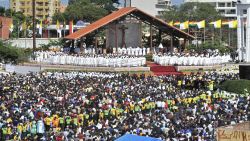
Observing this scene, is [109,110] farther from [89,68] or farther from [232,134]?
[89,68]

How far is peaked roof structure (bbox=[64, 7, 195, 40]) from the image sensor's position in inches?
2168

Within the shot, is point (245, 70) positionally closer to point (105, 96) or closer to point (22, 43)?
point (105, 96)

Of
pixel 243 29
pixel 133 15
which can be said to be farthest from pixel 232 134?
pixel 133 15

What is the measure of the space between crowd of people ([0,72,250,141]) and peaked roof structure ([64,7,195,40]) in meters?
16.8

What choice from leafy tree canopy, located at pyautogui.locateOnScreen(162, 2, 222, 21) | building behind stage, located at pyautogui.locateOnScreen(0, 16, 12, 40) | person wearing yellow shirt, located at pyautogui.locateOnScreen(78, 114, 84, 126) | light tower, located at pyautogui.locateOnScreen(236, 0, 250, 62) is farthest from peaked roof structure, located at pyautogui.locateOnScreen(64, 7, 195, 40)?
leafy tree canopy, located at pyautogui.locateOnScreen(162, 2, 222, 21)

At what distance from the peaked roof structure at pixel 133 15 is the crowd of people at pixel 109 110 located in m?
16.8

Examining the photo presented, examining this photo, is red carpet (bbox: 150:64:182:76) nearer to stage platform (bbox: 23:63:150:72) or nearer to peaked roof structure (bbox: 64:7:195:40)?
stage platform (bbox: 23:63:150:72)

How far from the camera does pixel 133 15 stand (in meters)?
58.5

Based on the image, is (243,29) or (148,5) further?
(148,5)

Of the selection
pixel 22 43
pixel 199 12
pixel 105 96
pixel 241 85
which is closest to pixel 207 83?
pixel 241 85

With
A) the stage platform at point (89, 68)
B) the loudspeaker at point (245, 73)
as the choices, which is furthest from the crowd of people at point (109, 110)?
the stage platform at point (89, 68)

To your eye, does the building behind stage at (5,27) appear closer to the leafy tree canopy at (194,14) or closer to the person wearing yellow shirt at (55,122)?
the leafy tree canopy at (194,14)

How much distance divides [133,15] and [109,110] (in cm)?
3176

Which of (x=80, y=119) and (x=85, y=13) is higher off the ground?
(x=85, y=13)
